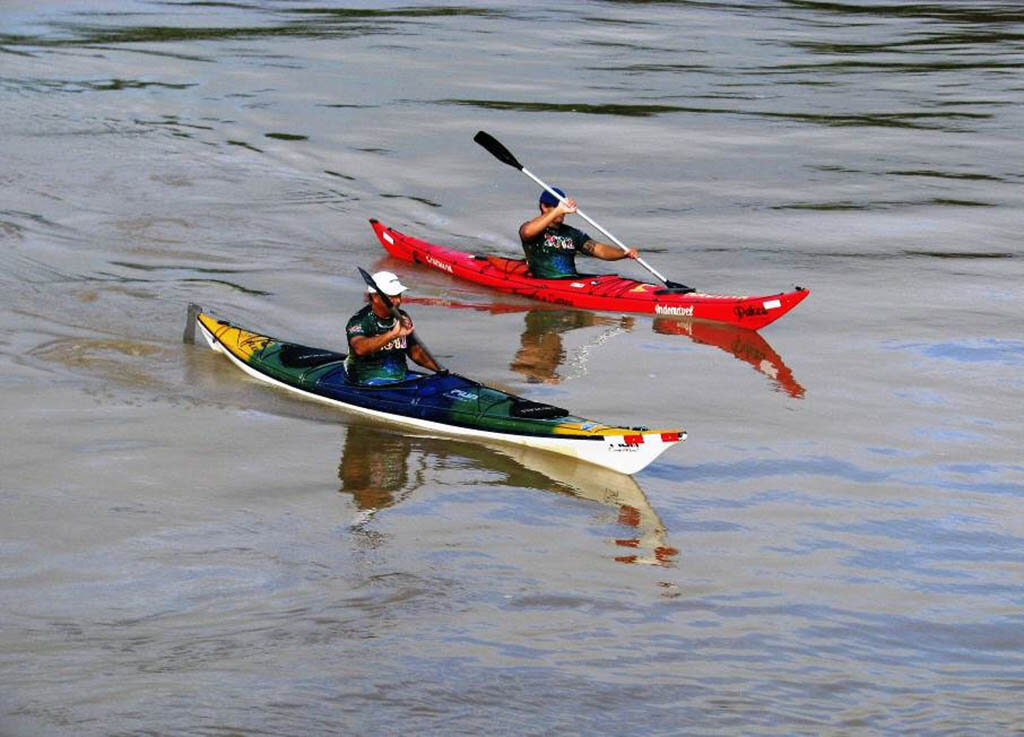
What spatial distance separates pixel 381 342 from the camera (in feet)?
43.8

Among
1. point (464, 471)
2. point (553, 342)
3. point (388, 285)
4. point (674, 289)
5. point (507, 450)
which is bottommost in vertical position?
point (464, 471)

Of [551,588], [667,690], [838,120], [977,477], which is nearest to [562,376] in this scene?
[977,477]

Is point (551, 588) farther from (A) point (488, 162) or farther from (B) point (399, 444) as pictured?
(A) point (488, 162)

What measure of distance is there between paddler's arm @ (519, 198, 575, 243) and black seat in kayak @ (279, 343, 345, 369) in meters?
4.00

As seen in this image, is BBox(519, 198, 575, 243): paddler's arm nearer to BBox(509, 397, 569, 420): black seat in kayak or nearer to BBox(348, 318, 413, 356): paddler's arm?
BBox(348, 318, 413, 356): paddler's arm

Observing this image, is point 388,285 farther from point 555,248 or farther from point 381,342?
point 555,248

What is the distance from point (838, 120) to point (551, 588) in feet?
66.4

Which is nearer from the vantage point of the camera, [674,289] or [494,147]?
[674,289]

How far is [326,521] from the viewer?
11.5 metres

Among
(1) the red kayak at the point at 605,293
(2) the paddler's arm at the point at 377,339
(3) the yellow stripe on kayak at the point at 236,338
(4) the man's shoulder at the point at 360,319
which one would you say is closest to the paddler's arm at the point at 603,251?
(1) the red kayak at the point at 605,293

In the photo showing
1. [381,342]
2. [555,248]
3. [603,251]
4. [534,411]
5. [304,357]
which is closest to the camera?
[534,411]

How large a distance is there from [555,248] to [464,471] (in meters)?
6.12

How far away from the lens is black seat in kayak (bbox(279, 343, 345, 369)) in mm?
14352

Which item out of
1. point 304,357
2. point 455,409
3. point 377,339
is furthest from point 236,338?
point 455,409
